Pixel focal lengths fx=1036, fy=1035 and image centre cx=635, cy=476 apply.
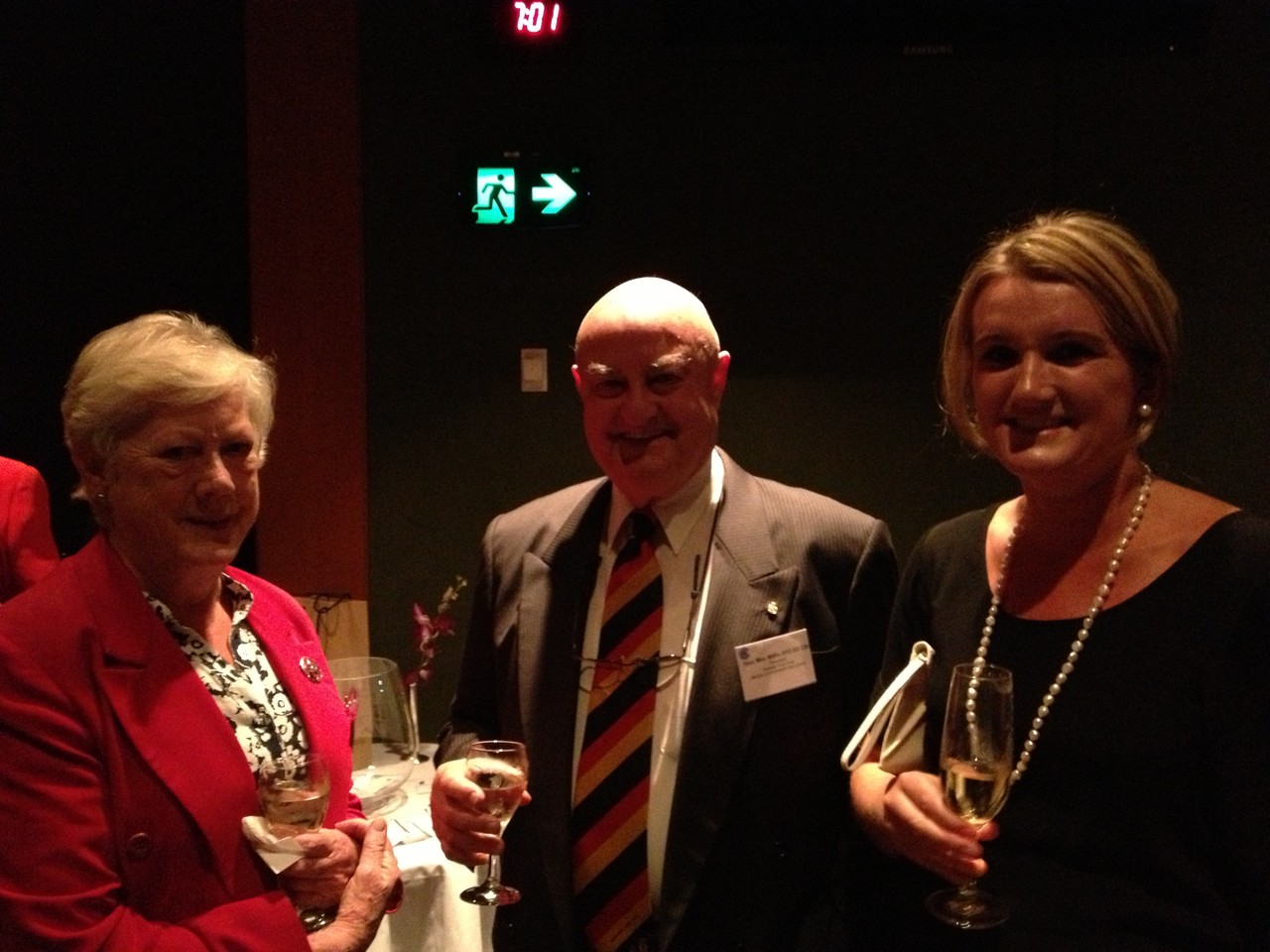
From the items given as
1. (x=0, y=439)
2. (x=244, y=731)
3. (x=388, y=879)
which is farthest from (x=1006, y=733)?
(x=0, y=439)

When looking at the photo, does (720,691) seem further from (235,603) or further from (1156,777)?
(235,603)

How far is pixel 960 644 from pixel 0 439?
140 inches

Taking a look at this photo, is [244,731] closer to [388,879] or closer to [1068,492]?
[388,879]

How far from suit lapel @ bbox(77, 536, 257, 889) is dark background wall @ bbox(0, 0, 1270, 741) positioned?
2.58 meters

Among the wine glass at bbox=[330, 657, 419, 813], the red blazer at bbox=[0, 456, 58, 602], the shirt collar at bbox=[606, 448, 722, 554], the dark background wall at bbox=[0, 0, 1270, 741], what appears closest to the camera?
the shirt collar at bbox=[606, 448, 722, 554]

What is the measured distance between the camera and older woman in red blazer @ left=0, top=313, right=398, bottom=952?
1.37 m

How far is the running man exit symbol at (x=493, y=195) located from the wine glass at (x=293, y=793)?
284cm

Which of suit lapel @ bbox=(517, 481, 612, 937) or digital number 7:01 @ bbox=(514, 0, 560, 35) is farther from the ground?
digital number 7:01 @ bbox=(514, 0, 560, 35)

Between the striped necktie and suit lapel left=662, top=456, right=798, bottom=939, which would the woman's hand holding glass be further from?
the striped necktie

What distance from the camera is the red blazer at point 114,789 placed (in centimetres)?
135

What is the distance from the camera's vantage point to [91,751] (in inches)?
56.2

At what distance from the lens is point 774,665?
1.77m

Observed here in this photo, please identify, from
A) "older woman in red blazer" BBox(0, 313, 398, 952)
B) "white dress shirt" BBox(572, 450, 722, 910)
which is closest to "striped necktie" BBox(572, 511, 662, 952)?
"white dress shirt" BBox(572, 450, 722, 910)

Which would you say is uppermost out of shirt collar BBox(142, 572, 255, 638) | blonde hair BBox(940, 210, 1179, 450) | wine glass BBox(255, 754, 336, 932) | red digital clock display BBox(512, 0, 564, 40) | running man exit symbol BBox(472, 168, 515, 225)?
red digital clock display BBox(512, 0, 564, 40)
